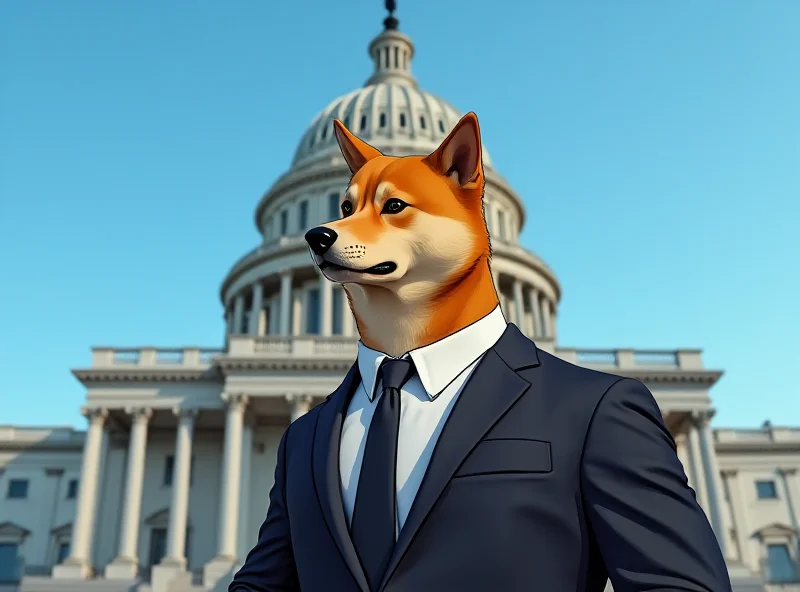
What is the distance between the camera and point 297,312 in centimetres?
5222

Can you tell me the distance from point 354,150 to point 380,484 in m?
1.49

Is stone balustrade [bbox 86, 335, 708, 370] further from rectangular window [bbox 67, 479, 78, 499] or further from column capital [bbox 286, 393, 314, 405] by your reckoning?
rectangular window [bbox 67, 479, 78, 499]

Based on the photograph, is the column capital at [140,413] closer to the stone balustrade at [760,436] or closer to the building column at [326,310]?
the building column at [326,310]

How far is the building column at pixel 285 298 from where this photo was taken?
5119 centimetres

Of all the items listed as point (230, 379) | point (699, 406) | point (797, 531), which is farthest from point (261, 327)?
point (797, 531)

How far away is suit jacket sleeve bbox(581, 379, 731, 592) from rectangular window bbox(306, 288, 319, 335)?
160ft

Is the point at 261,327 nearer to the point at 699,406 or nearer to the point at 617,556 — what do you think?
the point at 699,406

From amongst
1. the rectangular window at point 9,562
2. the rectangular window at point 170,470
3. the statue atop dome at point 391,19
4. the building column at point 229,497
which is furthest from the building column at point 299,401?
the statue atop dome at point 391,19

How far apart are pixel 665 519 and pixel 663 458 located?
21cm

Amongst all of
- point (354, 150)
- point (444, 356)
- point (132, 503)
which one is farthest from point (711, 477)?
point (444, 356)

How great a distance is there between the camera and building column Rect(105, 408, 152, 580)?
34.9m

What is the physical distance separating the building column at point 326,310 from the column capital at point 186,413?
443 inches

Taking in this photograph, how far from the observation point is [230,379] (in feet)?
124

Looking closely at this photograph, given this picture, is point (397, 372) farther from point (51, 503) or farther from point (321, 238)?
point (51, 503)
